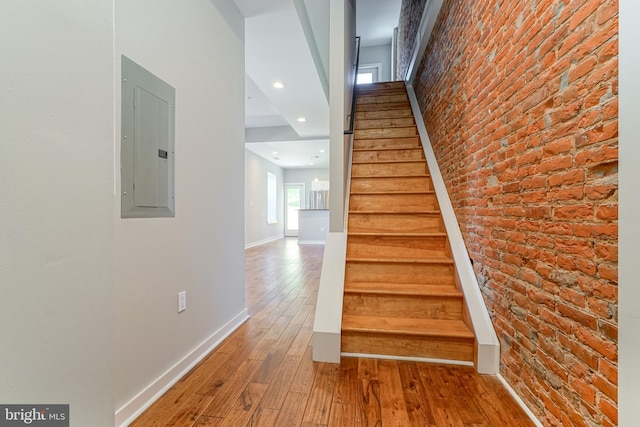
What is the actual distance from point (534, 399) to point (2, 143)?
1.99m

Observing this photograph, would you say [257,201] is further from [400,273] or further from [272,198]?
[400,273]

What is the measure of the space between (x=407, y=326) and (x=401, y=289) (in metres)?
0.28

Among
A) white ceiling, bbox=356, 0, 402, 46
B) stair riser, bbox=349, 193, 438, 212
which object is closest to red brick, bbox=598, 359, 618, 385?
stair riser, bbox=349, 193, 438, 212

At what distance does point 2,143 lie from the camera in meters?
0.52

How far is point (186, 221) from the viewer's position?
1727 mm

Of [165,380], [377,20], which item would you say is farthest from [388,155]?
[377,20]

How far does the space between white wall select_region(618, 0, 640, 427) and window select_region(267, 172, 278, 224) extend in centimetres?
872

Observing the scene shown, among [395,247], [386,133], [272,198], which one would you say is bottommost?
[395,247]

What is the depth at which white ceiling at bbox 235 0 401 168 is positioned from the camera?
106 inches

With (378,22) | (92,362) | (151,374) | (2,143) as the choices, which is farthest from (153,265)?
(378,22)

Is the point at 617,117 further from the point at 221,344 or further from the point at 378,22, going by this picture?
the point at 378,22

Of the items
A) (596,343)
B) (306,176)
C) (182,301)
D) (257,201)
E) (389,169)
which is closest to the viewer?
(596,343)

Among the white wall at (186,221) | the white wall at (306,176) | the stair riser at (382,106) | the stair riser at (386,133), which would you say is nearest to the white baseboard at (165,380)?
the white wall at (186,221)

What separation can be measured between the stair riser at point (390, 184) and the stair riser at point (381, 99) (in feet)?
6.17
